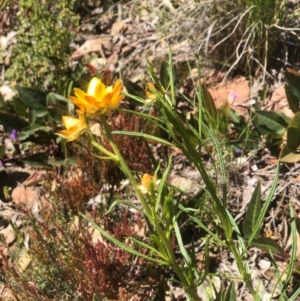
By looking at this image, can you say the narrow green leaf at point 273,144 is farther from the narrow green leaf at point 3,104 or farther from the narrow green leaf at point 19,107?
the narrow green leaf at point 3,104

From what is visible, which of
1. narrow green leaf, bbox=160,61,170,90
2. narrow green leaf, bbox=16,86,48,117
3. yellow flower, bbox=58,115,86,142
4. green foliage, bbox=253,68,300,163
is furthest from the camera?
narrow green leaf, bbox=16,86,48,117

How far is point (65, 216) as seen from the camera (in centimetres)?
233

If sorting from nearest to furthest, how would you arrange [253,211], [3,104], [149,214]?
[149,214] → [253,211] → [3,104]

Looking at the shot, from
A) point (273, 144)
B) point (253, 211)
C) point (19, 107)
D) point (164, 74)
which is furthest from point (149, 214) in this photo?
point (19, 107)

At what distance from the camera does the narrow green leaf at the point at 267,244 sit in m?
2.00

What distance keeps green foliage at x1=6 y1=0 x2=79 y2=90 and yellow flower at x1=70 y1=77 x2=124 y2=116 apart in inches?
70.9

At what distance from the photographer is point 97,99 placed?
1419 mm

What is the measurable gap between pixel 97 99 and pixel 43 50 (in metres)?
1.98

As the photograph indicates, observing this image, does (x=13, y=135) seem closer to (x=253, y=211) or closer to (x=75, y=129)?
(x=253, y=211)

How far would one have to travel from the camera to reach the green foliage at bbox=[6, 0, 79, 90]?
3.28 m

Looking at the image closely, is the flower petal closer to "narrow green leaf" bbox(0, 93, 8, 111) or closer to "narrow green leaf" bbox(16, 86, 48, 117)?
"narrow green leaf" bbox(16, 86, 48, 117)

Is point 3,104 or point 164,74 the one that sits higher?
point 164,74

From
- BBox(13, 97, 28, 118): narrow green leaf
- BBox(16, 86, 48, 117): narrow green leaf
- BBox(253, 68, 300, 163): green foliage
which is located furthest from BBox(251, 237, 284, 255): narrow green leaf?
BBox(13, 97, 28, 118): narrow green leaf

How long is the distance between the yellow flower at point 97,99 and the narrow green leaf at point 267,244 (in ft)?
2.72
